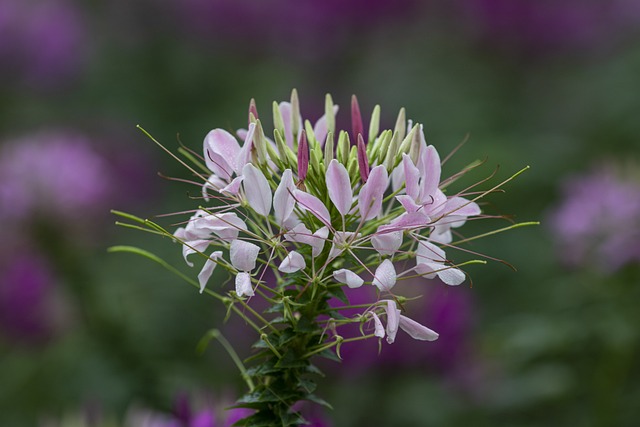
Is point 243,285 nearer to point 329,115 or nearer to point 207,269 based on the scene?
point 207,269

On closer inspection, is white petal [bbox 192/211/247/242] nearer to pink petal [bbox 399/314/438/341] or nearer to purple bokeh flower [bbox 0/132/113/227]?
pink petal [bbox 399/314/438/341]

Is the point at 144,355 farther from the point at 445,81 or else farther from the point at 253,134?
the point at 445,81

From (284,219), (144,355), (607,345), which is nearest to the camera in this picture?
(284,219)

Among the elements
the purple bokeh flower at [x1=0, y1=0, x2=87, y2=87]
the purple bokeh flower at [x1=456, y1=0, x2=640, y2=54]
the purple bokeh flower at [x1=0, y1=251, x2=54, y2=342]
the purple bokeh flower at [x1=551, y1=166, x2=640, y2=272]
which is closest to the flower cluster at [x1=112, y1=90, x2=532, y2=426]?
the purple bokeh flower at [x1=551, y1=166, x2=640, y2=272]

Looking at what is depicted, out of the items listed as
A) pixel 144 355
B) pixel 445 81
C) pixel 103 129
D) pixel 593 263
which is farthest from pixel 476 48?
pixel 144 355

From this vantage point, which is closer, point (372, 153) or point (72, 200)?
point (372, 153)

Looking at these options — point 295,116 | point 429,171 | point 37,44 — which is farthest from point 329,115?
point 37,44
